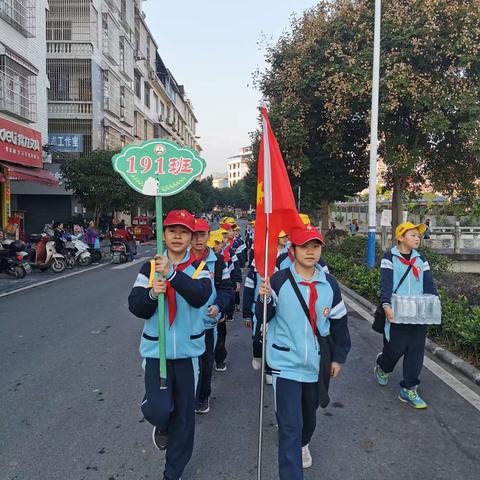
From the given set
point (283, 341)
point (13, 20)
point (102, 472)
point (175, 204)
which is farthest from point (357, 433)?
point (175, 204)

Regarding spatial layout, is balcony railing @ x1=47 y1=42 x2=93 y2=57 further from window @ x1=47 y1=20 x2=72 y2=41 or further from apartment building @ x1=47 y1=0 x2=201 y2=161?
window @ x1=47 y1=20 x2=72 y2=41

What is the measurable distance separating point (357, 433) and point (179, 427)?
1.59 meters

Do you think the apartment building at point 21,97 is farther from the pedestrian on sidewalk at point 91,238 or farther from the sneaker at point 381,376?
the sneaker at point 381,376

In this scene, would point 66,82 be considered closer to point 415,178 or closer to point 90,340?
point 415,178

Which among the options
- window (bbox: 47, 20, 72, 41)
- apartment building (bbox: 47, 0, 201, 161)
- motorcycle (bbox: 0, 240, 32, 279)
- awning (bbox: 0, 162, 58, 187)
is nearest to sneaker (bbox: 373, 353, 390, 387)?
motorcycle (bbox: 0, 240, 32, 279)

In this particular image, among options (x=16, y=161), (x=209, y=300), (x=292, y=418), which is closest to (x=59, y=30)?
(x=16, y=161)

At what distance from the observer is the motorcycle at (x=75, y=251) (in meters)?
15.1

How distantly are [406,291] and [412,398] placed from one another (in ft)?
3.09

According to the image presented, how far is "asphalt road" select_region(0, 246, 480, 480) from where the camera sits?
3.14 m

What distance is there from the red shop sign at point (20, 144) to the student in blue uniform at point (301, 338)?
15458 mm

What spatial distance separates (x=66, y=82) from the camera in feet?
88.5

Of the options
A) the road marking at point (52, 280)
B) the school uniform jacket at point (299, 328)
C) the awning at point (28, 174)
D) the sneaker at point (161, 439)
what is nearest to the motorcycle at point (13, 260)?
the road marking at point (52, 280)

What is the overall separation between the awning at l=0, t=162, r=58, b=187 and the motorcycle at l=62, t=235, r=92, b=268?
2881 millimetres

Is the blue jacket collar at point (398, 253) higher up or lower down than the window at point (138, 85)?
lower down
